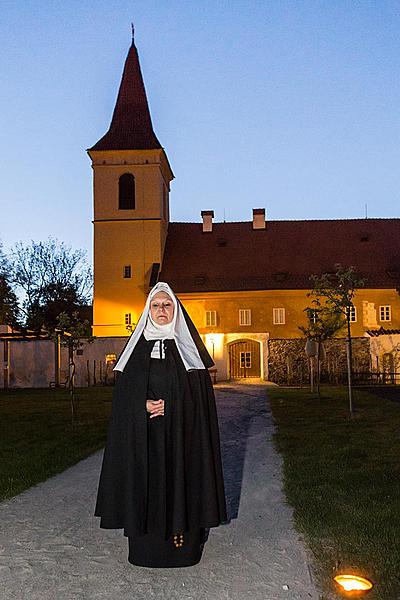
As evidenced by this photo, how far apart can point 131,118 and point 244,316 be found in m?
14.6

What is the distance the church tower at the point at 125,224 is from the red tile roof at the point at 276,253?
182 centimetres

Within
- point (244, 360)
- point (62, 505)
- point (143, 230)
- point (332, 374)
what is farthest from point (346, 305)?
point (143, 230)

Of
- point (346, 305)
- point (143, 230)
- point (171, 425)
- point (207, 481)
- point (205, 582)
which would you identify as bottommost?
point (205, 582)

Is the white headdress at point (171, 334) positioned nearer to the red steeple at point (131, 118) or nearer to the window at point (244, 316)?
the window at point (244, 316)

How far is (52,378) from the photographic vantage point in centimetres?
3975

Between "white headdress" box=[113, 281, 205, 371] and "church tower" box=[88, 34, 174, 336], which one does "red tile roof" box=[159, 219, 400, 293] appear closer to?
"church tower" box=[88, 34, 174, 336]

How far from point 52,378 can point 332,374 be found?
1484 centimetres

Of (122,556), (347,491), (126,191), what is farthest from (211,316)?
(122,556)

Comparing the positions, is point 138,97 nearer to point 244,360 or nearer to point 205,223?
point 205,223

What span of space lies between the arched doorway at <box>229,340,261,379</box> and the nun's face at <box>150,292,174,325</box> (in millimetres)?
36336

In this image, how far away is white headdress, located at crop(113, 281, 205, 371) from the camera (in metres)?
5.96

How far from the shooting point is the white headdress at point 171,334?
5.96m

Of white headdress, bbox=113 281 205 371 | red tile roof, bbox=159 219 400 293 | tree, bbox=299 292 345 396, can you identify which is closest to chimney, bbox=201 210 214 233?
red tile roof, bbox=159 219 400 293

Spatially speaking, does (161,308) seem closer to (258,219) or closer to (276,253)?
(276,253)
